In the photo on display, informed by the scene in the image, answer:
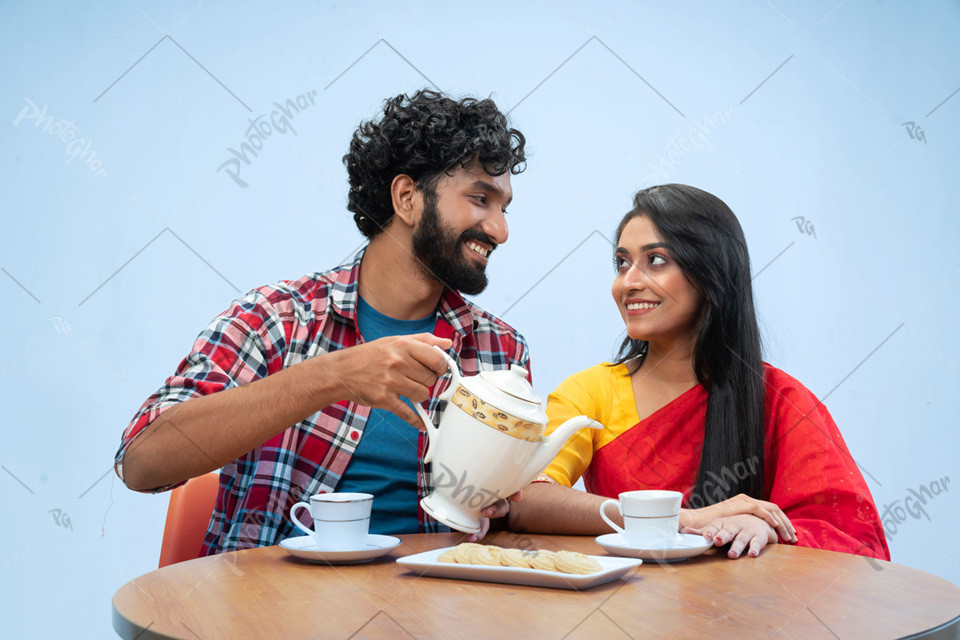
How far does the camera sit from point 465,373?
1.51 m

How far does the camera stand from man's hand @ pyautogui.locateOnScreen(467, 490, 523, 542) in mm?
1081

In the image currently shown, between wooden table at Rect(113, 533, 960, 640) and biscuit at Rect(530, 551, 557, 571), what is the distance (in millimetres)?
22

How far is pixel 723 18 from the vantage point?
2.27 m

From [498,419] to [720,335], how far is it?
2.50 ft

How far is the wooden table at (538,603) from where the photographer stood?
0.65 meters

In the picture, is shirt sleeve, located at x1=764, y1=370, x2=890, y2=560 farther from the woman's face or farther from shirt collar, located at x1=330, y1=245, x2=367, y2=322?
shirt collar, located at x1=330, y1=245, x2=367, y2=322

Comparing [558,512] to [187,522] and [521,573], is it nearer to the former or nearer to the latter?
[521,573]

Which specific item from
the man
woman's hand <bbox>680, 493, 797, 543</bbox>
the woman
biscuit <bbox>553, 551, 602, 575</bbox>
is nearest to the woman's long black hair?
the woman

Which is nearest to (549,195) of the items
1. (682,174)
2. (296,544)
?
(682,174)

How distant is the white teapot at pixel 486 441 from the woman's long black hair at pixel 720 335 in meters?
0.53

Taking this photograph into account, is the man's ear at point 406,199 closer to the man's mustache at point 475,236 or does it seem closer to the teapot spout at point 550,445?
the man's mustache at point 475,236

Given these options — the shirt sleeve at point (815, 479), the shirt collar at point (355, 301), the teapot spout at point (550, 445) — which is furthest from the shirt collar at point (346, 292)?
the shirt sleeve at point (815, 479)

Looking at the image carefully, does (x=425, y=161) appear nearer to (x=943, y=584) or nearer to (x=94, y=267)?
(x=94, y=267)

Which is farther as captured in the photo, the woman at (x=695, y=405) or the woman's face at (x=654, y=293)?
the woman's face at (x=654, y=293)
